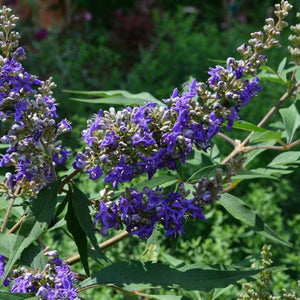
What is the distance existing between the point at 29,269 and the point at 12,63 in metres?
0.58

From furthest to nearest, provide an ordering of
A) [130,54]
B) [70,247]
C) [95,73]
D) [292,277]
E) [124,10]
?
[124,10] → [130,54] → [95,73] → [292,277] → [70,247]

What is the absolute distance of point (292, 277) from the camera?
3.78 meters

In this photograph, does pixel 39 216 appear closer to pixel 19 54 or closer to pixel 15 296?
pixel 15 296

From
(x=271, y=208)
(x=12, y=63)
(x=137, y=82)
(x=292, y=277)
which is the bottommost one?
(x=292, y=277)

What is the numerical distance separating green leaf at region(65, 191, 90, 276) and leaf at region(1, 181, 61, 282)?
0.29ft

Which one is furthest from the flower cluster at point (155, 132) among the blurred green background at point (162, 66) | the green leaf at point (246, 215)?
the blurred green background at point (162, 66)

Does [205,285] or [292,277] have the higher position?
[205,285]

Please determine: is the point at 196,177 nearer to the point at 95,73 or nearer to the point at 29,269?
the point at 29,269

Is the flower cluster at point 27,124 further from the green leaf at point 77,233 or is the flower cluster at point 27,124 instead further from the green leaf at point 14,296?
the green leaf at point 14,296

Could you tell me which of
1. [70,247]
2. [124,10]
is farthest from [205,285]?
[124,10]

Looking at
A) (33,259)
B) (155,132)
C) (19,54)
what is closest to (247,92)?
(155,132)

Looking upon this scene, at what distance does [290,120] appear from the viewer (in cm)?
237

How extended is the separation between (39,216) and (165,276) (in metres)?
0.38

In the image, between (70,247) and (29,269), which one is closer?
(29,269)
